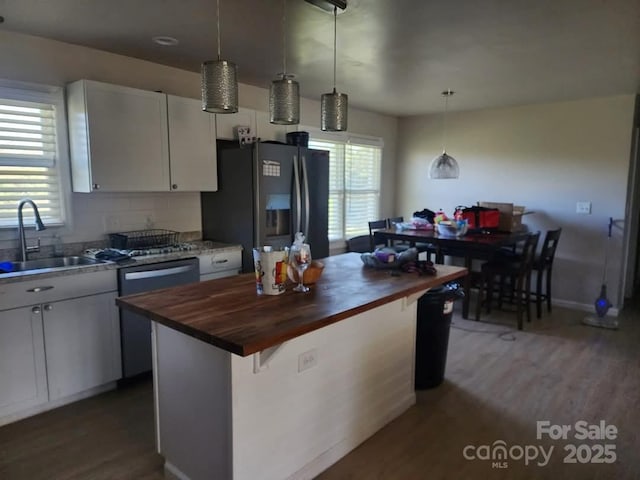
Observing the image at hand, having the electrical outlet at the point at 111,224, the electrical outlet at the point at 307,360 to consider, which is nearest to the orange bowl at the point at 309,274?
the electrical outlet at the point at 307,360

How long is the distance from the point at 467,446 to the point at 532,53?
2.73m

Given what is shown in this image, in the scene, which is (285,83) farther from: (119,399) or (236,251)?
(119,399)

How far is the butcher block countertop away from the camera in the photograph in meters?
1.57

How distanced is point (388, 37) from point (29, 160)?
255cm

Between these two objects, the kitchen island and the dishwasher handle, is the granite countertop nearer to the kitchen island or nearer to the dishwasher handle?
the dishwasher handle

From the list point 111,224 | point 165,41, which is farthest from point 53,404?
point 165,41

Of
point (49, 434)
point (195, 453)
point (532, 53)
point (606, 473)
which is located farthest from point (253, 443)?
point (532, 53)

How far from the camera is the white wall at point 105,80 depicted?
2861mm

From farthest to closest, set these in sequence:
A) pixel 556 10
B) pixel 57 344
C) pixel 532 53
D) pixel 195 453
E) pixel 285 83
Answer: pixel 532 53
pixel 57 344
pixel 556 10
pixel 285 83
pixel 195 453

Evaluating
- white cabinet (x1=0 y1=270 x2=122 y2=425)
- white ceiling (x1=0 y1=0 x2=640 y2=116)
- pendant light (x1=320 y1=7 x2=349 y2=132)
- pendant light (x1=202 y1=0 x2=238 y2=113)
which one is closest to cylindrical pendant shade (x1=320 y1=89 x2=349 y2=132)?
pendant light (x1=320 y1=7 x2=349 y2=132)

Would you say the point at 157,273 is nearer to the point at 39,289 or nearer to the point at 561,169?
the point at 39,289

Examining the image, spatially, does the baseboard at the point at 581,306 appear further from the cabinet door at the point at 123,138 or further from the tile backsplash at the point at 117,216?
the cabinet door at the point at 123,138

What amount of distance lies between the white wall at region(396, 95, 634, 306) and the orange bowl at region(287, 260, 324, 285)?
3966mm

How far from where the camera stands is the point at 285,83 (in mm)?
2152
